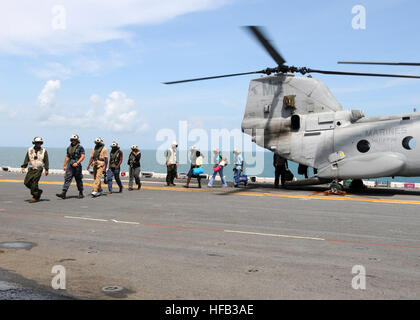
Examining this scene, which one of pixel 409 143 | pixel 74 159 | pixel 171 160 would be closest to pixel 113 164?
pixel 74 159

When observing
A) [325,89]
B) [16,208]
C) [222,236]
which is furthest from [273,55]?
[16,208]

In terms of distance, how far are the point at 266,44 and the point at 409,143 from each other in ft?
22.1

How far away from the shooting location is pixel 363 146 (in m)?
15.1

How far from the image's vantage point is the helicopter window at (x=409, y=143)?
14.3m

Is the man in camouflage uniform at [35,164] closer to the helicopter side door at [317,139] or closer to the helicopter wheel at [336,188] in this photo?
the helicopter side door at [317,139]

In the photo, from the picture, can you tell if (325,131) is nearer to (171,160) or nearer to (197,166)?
(197,166)

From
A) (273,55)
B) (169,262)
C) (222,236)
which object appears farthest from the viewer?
(273,55)

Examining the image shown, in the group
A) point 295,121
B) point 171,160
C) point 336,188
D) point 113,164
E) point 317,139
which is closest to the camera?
point 336,188

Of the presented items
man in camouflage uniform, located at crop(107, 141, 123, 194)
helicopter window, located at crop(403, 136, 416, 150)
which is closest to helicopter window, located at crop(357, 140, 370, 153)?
helicopter window, located at crop(403, 136, 416, 150)

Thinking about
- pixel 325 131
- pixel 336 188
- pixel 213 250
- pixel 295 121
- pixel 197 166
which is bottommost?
pixel 213 250

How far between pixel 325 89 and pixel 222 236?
37.8 feet
